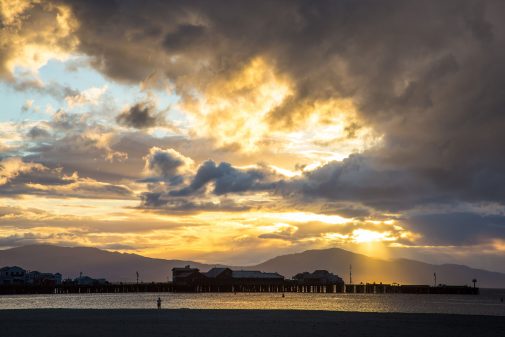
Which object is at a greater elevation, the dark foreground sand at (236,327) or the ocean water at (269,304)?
the dark foreground sand at (236,327)

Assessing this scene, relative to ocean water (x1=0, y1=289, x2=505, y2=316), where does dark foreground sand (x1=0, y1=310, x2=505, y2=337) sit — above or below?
above

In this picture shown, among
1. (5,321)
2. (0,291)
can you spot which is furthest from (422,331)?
(0,291)

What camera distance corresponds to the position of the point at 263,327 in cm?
4538

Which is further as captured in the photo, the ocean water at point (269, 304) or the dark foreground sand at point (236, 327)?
the ocean water at point (269, 304)

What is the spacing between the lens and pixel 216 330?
4312cm

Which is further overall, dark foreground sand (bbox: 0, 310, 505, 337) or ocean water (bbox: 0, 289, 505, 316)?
ocean water (bbox: 0, 289, 505, 316)

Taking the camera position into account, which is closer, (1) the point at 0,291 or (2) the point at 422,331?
(2) the point at 422,331

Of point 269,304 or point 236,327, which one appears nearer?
point 236,327

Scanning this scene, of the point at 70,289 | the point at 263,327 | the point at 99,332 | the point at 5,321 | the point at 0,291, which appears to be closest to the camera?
the point at 99,332

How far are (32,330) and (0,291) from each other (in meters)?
147

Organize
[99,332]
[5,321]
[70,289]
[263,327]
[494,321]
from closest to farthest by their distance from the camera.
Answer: [99,332]
[263,327]
[5,321]
[494,321]
[70,289]

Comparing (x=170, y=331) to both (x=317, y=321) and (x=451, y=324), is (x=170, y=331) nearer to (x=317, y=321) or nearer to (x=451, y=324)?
(x=317, y=321)

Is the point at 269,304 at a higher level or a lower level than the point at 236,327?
lower

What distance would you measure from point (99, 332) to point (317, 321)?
1961 cm
